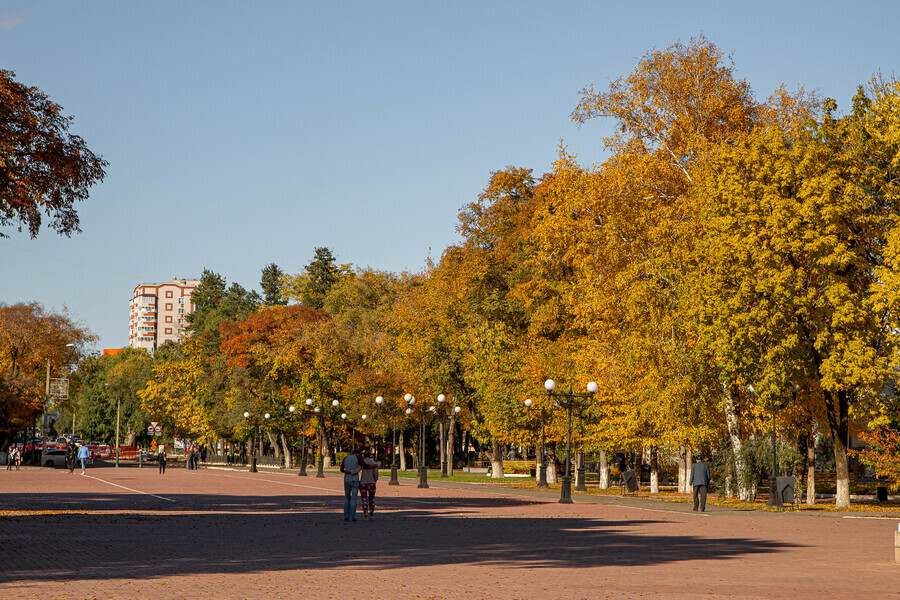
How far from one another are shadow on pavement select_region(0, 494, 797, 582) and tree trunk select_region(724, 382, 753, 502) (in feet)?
36.6

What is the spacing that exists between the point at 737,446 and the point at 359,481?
54.1ft

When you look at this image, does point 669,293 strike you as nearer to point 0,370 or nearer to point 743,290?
point 743,290

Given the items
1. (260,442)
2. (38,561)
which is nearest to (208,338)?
(260,442)

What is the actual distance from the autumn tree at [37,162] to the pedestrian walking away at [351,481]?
27.5 ft

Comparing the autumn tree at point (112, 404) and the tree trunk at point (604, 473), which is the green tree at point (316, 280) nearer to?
the autumn tree at point (112, 404)

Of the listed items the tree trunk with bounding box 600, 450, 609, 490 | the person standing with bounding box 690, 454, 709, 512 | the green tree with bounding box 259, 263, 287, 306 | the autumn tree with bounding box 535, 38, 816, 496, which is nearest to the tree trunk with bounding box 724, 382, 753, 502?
the autumn tree with bounding box 535, 38, 816, 496

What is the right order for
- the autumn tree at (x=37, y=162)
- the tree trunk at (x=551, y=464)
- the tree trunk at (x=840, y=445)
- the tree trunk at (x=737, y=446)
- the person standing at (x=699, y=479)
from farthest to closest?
the tree trunk at (x=551, y=464) → the tree trunk at (x=737, y=446) → the tree trunk at (x=840, y=445) → the person standing at (x=699, y=479) → the autumn tree at (x=37, y=162)

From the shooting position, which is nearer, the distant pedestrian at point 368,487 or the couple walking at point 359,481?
the couple walking at point 359,481

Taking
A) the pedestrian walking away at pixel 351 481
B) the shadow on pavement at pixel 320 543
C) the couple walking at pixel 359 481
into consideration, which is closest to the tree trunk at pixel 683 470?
the shadow on pavement at pixel 320 543

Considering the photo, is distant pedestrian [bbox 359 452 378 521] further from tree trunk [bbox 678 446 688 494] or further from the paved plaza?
tree trunk [bbox 678 446 688 494]

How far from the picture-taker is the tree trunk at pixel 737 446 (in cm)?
3344

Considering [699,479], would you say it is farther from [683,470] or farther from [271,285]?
[271,285]

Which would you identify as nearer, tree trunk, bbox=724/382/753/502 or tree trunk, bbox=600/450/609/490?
tree trunk, bbox=724/382/753/502

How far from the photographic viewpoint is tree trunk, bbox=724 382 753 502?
33.4m
